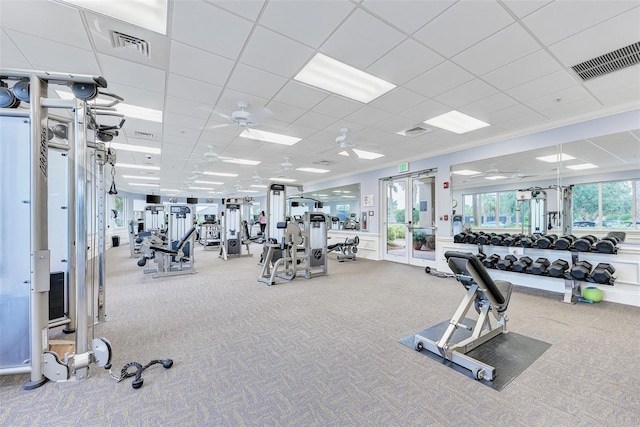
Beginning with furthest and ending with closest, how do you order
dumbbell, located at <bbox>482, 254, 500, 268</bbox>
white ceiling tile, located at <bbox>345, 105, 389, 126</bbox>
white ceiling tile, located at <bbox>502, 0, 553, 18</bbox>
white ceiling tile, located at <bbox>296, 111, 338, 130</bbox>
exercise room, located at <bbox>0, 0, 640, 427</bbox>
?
1. dumbbell, located at <bbox>482, 254, 500, 268</bbox>
2. white ceiling tile, located at <bbox>296, 111, 338, 130</bbox>
3. white ceiling tile, located at <bbox>345, 105, 389, 126</bbox>
4. white ceiling tile, located at <bbox>502, 0, 553, 18</bbox>
5. exercise room, located at <bbox>0, 0, 640, 427</bbox>

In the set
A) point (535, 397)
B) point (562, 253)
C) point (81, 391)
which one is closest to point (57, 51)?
point (81, 391)

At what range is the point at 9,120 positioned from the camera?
6.34 ft

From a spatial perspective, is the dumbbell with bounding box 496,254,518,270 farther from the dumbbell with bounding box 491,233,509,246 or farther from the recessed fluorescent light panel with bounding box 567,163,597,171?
the recessed fluorescent light panel with bounding box 567,163,597,171

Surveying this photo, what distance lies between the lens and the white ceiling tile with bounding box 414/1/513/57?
204 cm

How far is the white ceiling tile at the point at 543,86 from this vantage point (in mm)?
2990

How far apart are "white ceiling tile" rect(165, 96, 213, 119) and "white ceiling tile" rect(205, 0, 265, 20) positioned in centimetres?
188

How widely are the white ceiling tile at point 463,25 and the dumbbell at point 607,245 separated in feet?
11.6

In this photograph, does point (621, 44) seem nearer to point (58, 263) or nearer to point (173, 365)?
point (173, 365)

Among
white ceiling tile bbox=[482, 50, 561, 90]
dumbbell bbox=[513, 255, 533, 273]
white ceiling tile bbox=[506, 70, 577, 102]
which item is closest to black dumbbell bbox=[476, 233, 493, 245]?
dumbbell bbox=[513, 255, 533, 273]

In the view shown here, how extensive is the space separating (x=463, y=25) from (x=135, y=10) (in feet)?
8.90

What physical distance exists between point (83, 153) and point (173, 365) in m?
1.81

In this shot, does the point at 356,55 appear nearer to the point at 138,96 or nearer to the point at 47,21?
the point at 47,21

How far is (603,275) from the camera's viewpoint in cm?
345

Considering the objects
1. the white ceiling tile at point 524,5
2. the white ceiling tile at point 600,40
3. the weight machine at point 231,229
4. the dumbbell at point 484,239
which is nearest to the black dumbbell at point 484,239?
the dumbbell at point 484,239
